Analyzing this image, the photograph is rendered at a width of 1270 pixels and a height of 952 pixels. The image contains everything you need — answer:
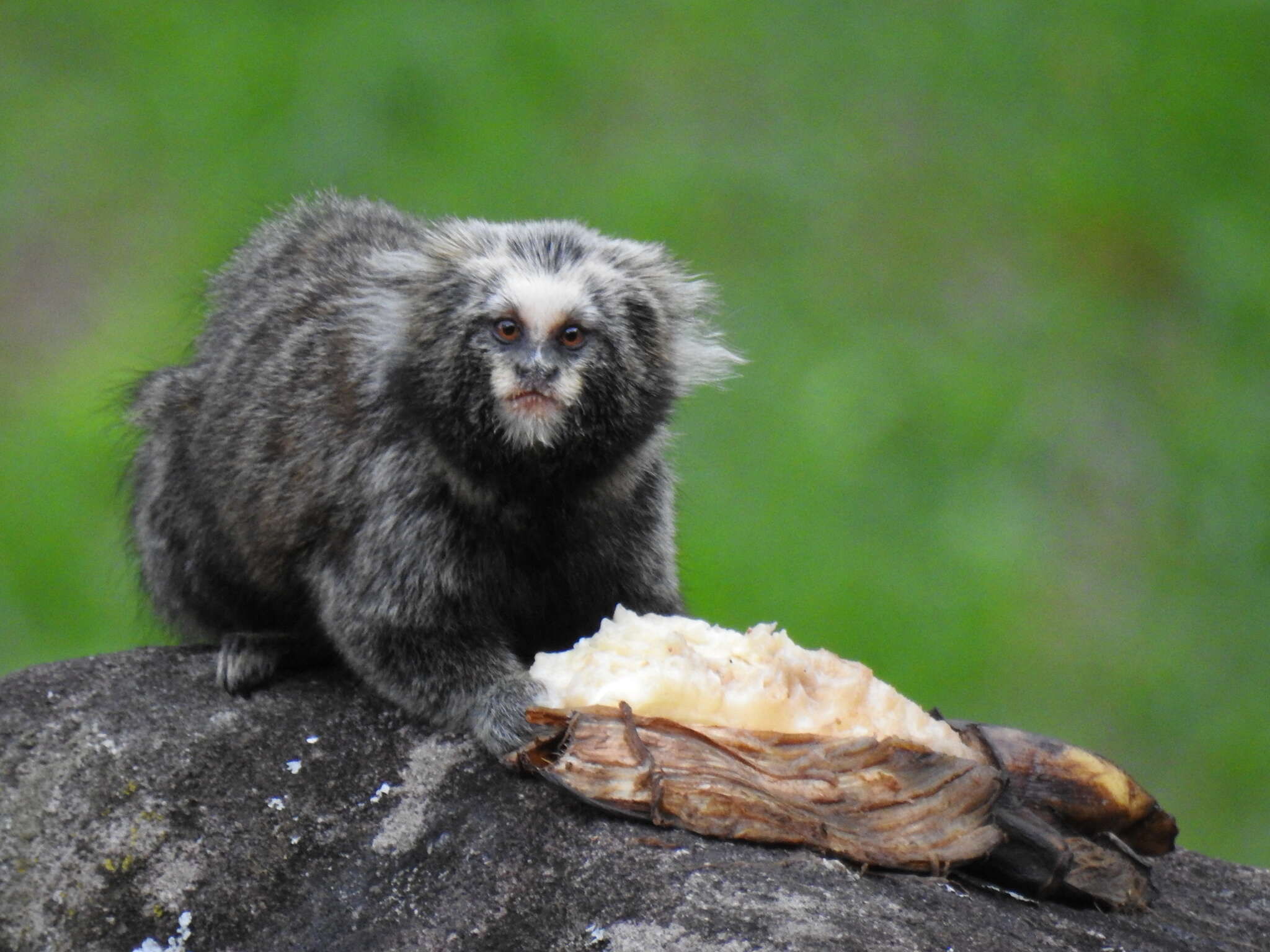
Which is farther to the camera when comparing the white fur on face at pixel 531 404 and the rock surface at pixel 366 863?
the white fur on face at pixel 531 404

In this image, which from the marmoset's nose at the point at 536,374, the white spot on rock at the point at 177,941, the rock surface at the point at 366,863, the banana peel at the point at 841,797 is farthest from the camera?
the marmoset's nose at the point at 536,374

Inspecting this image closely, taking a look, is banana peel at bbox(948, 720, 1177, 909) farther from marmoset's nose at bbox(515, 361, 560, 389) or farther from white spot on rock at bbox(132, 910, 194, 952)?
white spot on rock at bbox(132, 910, 194, 952)

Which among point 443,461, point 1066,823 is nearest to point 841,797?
point 1066,823

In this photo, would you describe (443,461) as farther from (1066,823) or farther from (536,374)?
(1066,823)

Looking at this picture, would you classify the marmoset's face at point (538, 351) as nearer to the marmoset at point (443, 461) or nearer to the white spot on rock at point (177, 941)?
the marmoset at point (443, 461)

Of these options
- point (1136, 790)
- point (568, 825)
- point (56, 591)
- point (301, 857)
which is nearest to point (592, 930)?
point (568, 825)

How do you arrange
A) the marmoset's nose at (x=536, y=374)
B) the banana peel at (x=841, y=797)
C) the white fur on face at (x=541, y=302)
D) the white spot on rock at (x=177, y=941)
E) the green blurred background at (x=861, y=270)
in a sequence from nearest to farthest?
the banana peel at (x=841, y=797), the white spot on rock at (x=177, y=941), the marmoset's nose at (x=536, y=374), the white fur on face at (x=541, y=302), the green blurred background at (x=861, y=270)

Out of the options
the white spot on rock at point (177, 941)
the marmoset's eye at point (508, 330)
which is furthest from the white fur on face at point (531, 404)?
the white spot on rock at point (177, 941)

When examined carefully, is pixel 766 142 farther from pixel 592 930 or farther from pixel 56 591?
pixel 592 930
